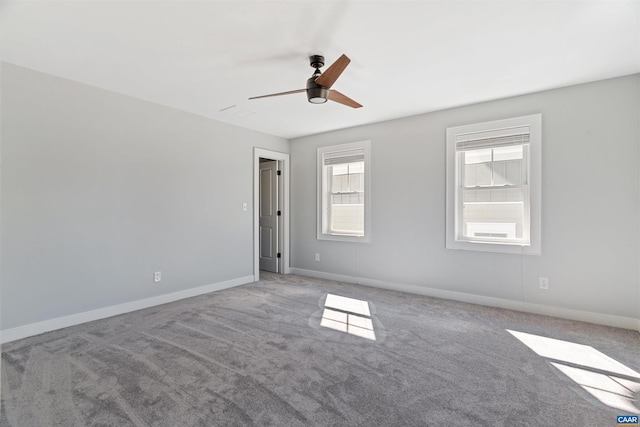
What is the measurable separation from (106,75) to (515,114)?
180 inches

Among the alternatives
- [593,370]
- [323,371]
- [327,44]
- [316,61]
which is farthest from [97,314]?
[593,370]

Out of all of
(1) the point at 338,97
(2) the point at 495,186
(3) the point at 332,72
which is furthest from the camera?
(2) the point at 495,186

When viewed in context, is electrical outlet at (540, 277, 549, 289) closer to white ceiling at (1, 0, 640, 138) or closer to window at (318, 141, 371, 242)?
white ceiling at (1, 0, 640, 138)

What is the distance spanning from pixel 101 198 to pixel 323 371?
3.04 meters

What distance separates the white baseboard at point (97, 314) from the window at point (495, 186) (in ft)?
11.8

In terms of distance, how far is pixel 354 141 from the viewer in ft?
16.5

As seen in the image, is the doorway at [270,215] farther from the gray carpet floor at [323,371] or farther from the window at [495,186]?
the window at [495,186]

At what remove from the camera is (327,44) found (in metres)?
2.49

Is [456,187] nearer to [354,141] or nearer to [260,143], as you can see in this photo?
[354,141]

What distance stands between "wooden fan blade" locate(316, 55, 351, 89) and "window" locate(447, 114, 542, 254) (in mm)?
2288

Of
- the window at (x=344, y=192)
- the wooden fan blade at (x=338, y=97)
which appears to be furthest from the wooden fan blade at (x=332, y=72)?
the window at (x=344, y=192)

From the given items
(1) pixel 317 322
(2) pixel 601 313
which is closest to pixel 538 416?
(1) pixel 317 322

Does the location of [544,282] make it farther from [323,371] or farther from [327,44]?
[327,44]

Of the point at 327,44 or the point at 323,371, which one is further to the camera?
the point at 327,44
